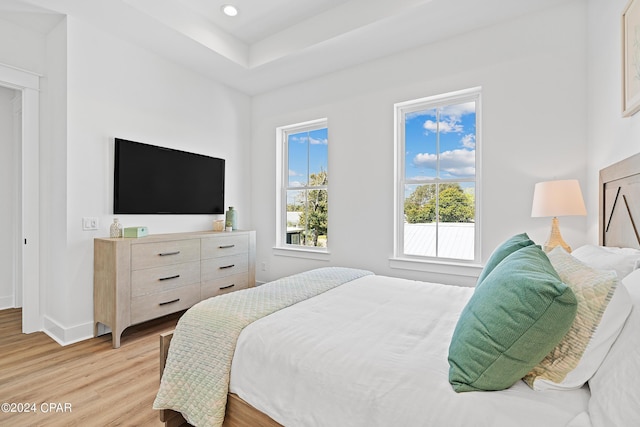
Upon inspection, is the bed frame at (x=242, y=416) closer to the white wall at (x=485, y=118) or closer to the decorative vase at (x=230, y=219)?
the white wall at (x=485, y=118)

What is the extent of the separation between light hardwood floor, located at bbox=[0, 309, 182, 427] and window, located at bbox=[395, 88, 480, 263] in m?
2.44

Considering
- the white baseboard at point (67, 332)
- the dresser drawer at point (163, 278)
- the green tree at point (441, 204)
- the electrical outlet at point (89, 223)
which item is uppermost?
the green tree at point (441, 204)

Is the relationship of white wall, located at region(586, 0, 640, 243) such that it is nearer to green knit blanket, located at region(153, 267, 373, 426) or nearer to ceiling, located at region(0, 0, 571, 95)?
ceiling, located at region(0, 0, 571, 95)

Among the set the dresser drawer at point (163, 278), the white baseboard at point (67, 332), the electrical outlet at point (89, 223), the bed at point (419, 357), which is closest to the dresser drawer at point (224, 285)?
the dresser drawer at point (163, 278)

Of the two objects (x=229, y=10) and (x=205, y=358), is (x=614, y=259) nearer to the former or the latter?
(x=205, y=358)

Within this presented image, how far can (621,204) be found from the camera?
5.52 feet

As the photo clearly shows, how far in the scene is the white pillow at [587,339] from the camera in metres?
0.90

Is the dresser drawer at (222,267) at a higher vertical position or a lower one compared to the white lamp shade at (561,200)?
lower

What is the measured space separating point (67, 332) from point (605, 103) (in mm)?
4333

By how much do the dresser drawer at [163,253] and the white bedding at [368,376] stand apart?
178 cm

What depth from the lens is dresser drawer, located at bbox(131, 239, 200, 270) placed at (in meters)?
2.71

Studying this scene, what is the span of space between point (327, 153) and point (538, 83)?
2.08m

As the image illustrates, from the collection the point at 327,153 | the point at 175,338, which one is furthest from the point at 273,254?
the point at 175,338

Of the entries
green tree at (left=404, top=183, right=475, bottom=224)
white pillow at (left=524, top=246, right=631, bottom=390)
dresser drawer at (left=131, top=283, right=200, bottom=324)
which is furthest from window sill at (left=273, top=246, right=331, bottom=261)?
white pillow at (left=524, top=246, right=631, bottom=390)
